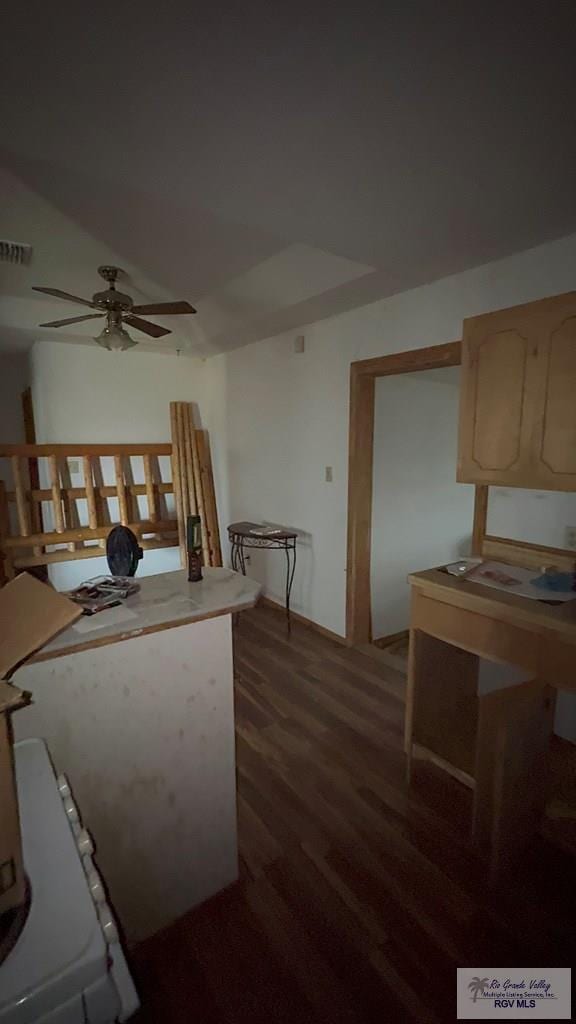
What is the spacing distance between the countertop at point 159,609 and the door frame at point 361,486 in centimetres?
164

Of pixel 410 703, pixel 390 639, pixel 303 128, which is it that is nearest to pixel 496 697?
pixel 410 703

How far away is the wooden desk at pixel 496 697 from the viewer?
150 centimetres

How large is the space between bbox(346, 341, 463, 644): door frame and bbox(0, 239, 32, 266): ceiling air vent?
201 cm

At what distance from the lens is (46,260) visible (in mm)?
2773

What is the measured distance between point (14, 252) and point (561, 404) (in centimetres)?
290

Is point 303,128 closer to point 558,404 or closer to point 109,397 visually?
point 558,404

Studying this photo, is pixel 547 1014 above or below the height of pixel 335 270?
below

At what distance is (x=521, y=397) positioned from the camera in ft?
5.97

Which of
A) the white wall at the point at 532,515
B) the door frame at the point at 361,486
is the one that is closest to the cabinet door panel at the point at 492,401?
the white wall at the point at 532,515

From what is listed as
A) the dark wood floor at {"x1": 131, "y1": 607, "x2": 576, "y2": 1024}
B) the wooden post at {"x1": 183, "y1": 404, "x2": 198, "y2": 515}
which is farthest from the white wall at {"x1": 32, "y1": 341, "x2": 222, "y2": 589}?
the dark wood floor at {"x1": 131, "y1": 607, "x2": 576, "y2": 1024}

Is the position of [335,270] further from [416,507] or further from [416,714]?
[416,714]

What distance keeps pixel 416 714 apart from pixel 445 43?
219 centimetres

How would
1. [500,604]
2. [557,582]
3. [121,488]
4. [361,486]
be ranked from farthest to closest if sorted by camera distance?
[121,488], [361,486], [557,582], [500,604]

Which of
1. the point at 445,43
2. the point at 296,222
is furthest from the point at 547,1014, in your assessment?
the point at 296,222
